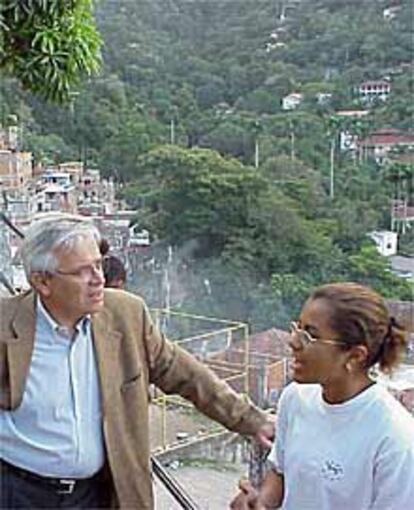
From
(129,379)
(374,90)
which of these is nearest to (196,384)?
(129,379)

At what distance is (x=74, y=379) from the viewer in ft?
5.77

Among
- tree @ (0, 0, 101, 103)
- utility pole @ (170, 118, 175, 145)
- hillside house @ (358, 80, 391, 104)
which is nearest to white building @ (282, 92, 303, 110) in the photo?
hillside house @ (358, 80, 391, 104)

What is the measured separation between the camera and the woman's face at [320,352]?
61.2 inches

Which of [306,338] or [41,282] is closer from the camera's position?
[306,338]

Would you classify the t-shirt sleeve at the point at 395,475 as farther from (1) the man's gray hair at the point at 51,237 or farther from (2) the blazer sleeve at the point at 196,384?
(1) the man's gray hair at the point at 51,237

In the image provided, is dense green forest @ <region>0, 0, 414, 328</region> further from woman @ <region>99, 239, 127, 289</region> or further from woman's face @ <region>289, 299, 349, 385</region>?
woman's face @ <region>289, 299, 349, 385</region>

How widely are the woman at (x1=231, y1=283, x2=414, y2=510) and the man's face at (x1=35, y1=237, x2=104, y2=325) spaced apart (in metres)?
0.34

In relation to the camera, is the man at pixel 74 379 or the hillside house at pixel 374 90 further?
the hillside house at pixel 374 90

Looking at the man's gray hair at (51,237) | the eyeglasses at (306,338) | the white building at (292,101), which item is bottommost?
the eyeglasses at (306,338)

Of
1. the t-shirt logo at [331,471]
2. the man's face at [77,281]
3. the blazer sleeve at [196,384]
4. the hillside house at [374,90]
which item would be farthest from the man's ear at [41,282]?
the hillside house at [374,90]

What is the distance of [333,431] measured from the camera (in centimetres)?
157

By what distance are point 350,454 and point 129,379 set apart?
42 cm

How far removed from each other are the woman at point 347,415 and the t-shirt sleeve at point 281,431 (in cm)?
4

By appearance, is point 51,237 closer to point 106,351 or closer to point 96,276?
point 96,276
